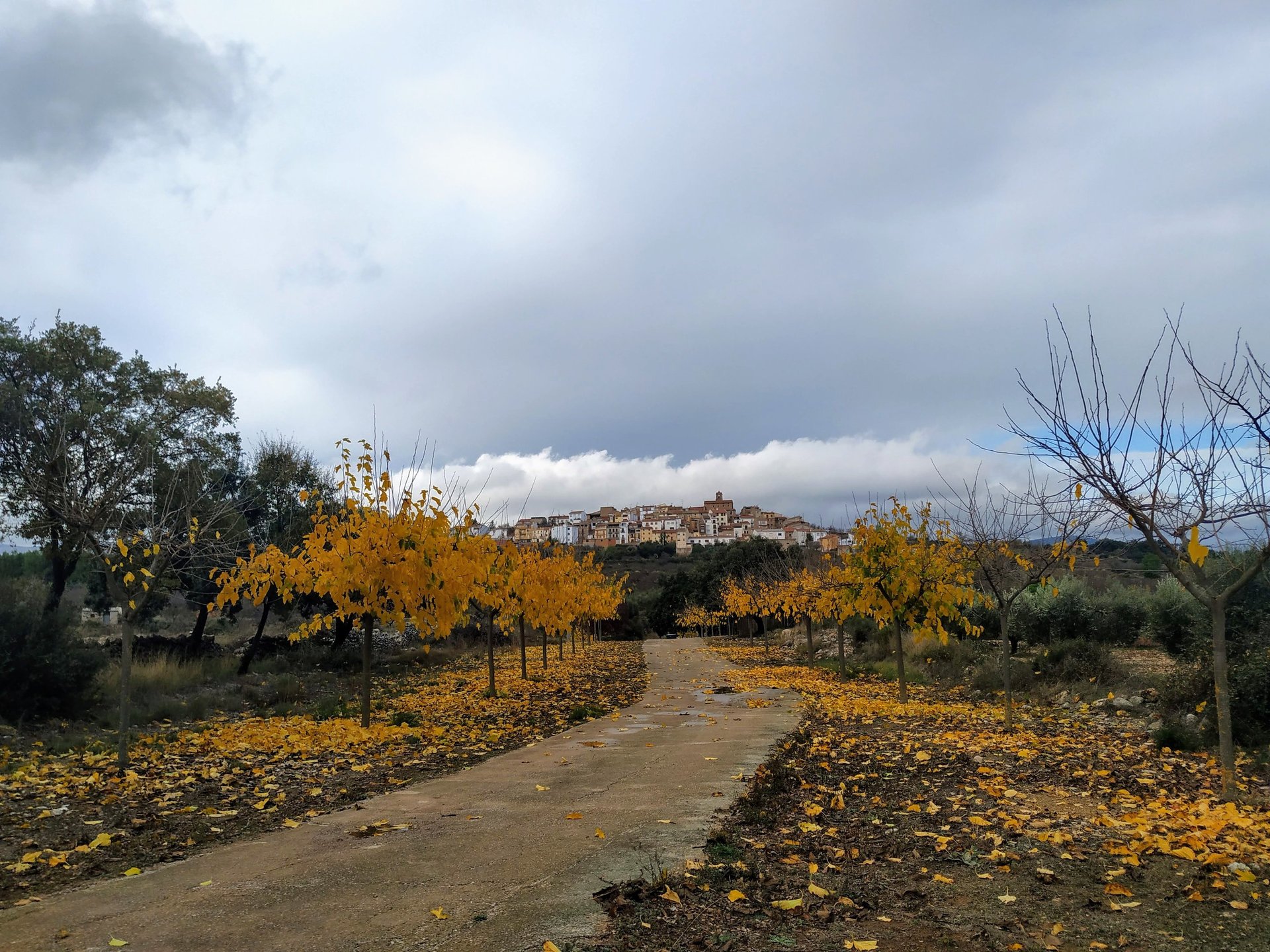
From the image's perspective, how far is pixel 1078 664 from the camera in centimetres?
1416

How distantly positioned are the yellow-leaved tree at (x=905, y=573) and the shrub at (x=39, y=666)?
13727 millimetres

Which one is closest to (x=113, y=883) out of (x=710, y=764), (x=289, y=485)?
(x=710, y=764)

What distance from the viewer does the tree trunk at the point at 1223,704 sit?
6.23m

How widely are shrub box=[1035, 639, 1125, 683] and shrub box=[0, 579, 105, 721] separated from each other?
17.2 metres

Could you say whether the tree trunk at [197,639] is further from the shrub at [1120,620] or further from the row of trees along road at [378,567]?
the shrub at [1120,620]

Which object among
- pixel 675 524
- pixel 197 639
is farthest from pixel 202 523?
pixel 675 524

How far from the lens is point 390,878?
4.65m

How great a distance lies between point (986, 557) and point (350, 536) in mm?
10517

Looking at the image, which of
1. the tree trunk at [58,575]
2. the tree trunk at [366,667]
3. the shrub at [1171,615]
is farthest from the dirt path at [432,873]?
the tree trunk at [58,575]

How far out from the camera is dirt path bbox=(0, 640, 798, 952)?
3857 mm

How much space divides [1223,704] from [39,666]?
15505 mm

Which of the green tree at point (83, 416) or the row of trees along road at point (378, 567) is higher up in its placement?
the green tree at point (83, 416)

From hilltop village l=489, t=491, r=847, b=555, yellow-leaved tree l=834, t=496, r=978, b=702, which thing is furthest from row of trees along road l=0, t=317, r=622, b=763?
hilltop village l=489, t=491, r=847, b=555

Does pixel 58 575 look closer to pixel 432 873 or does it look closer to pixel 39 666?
pixel 39 666
